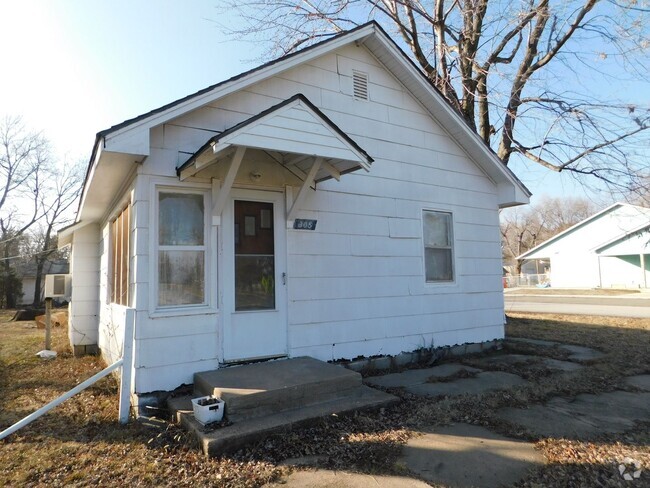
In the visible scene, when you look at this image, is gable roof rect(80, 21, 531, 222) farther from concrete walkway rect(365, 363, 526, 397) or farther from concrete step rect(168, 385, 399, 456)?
concrete walkway rect(365, 363, 526, 397)

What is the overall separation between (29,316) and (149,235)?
21107 mm

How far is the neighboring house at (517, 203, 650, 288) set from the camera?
32.9 m

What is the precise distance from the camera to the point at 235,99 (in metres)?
5.41

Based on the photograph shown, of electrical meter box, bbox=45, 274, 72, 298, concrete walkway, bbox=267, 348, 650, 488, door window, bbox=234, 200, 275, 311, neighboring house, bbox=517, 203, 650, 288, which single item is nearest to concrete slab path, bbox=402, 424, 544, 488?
concrete walkway, bbox=267, 348, 650, 488

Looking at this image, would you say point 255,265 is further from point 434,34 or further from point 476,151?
point 434,34

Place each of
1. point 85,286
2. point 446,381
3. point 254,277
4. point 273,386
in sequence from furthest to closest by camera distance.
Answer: point 85,286 < point 446,381 < point 254,277 < point 273,386

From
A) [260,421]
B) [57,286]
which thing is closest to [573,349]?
[260,421]

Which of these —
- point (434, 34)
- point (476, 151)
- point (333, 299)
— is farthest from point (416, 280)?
point (434, 34)

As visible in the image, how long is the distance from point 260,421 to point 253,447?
0.32 meters

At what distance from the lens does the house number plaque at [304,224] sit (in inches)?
222

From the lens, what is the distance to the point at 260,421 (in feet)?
12.2

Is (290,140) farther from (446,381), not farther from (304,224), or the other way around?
(446,381)

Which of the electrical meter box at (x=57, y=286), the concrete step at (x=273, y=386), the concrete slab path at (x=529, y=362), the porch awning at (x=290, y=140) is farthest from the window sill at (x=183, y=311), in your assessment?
the electrical meter box at (x=57, y=286)

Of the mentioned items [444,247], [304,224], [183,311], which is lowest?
[183,311]
